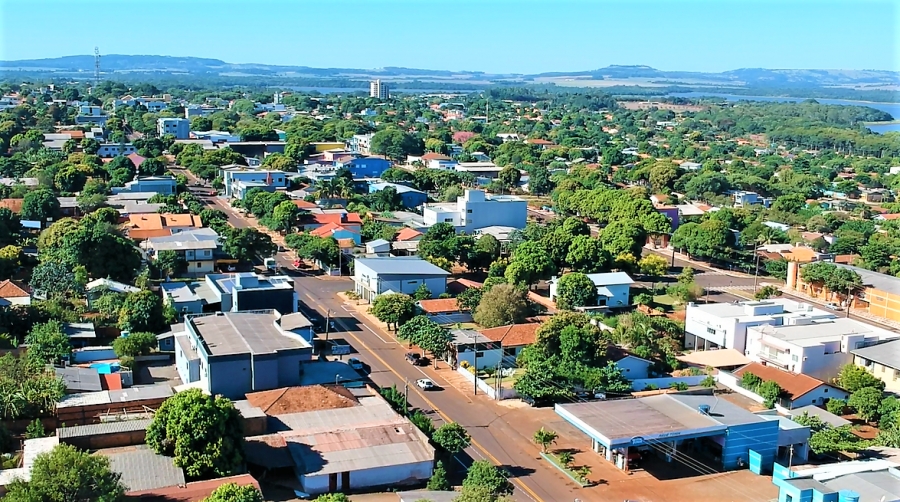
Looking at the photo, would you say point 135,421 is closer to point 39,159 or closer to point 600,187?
point 600,187

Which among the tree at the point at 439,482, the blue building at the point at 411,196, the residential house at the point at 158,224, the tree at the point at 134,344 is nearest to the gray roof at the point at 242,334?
the tree at the point at 134,344

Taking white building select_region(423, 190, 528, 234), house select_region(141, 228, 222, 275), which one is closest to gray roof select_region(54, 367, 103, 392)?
house select_region(141, 228, 222, 275)

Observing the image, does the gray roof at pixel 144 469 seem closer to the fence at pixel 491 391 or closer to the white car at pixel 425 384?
the white car at pixel 425 384

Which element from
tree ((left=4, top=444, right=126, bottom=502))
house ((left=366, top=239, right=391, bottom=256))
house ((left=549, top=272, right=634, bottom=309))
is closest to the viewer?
tree ((left=4, top=444, right=126, bottom=502))

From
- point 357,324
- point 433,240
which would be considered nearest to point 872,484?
point 357,324

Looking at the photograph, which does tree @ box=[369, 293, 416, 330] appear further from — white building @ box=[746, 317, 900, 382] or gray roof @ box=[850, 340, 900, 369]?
gray roof @ box=[850, 340, 900, 369]
